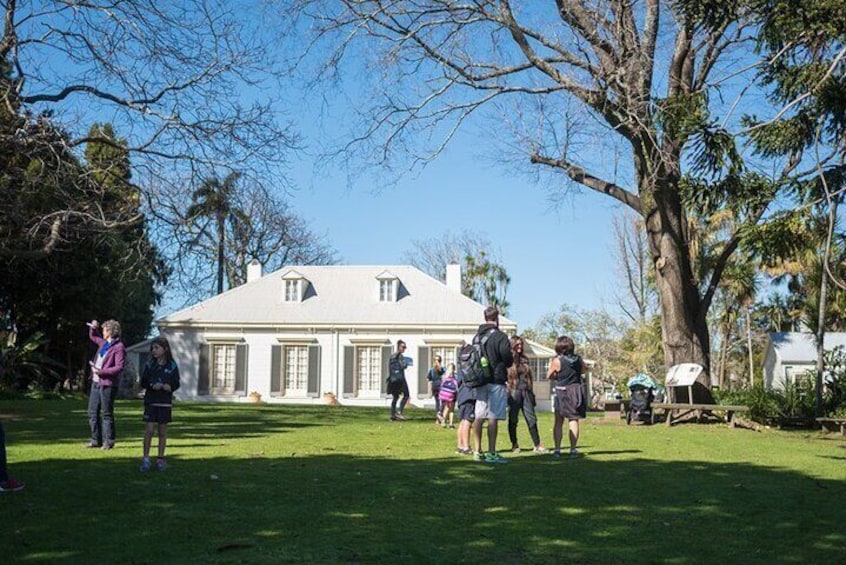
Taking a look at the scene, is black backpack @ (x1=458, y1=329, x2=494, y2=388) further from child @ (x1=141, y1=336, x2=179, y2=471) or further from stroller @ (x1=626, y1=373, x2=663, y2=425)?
stroller @ (x1=626, y1=373, x2=663, y2=425)

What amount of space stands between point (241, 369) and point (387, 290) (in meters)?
7.35

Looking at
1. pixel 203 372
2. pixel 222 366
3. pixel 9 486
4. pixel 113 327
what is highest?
pixel 222 366

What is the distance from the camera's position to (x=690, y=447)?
48.2 feet

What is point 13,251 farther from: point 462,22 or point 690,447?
point 690,447

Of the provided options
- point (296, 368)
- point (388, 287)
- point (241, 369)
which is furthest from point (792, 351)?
point (241, 369)

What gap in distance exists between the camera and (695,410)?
2138 cm

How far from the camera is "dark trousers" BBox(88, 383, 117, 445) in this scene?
12.5 m

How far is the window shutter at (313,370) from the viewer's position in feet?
131

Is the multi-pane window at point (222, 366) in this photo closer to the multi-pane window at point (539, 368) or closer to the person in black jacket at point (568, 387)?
the multi-pane window at point (539, 368)

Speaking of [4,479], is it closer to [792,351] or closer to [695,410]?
[695,410]

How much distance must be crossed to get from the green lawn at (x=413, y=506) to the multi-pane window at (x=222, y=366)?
2656 cm

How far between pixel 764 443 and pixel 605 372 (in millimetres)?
41598

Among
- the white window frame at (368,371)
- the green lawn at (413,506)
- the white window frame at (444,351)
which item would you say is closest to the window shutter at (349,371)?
the white window frame at (368,371)

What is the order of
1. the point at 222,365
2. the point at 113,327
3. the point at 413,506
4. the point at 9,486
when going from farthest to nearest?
the point at 222,365
the point at 113,327
the point at 9,486
the point at 413,506
